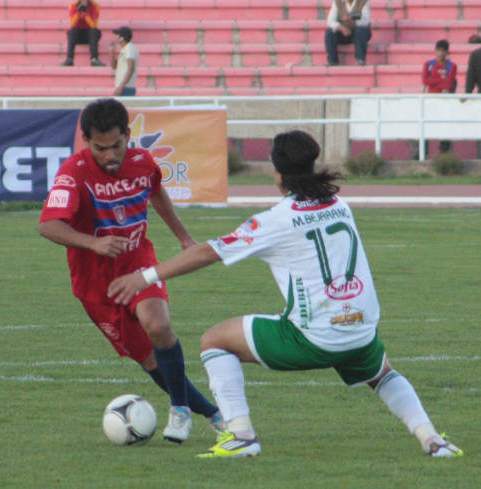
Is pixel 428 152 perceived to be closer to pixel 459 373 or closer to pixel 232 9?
pixel 232 9

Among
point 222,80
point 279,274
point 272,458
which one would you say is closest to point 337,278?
point 279,274

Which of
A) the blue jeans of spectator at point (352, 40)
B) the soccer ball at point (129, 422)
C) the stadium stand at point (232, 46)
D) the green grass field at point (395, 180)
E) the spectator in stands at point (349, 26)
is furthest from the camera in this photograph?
the stadium stand at point (232, 46)

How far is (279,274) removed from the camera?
6.86m

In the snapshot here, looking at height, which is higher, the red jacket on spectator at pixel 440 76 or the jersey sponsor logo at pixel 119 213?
the jersey sponsor logo at pixel 119 213

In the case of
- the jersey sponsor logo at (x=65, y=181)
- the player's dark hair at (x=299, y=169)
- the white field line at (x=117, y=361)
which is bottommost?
the white field line at (x=117, y=361)

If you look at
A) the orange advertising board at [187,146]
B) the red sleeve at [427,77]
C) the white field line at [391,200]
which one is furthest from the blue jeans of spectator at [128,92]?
the orange advertising board at [187,146]

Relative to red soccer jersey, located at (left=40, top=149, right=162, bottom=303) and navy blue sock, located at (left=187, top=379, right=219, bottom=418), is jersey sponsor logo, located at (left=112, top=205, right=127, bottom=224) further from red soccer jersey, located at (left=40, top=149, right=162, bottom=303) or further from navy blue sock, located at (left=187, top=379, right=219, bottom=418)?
navy blue sock, located at (left=187, top=379, right=219, bottom=418)

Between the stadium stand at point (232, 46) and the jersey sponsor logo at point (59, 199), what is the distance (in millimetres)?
22148

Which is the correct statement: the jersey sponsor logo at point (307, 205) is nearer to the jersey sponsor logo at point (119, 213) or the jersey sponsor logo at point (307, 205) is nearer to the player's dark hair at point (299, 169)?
the player's dark hair at point (299, 169)

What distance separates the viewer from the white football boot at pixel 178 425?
7.52 m

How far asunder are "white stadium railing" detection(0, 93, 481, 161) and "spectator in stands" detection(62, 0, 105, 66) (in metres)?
4.51

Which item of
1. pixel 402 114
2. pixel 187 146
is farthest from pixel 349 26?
pixel 187 146

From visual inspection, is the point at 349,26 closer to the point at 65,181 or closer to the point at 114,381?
the point at 114,381

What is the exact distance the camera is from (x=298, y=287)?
6785 mm
